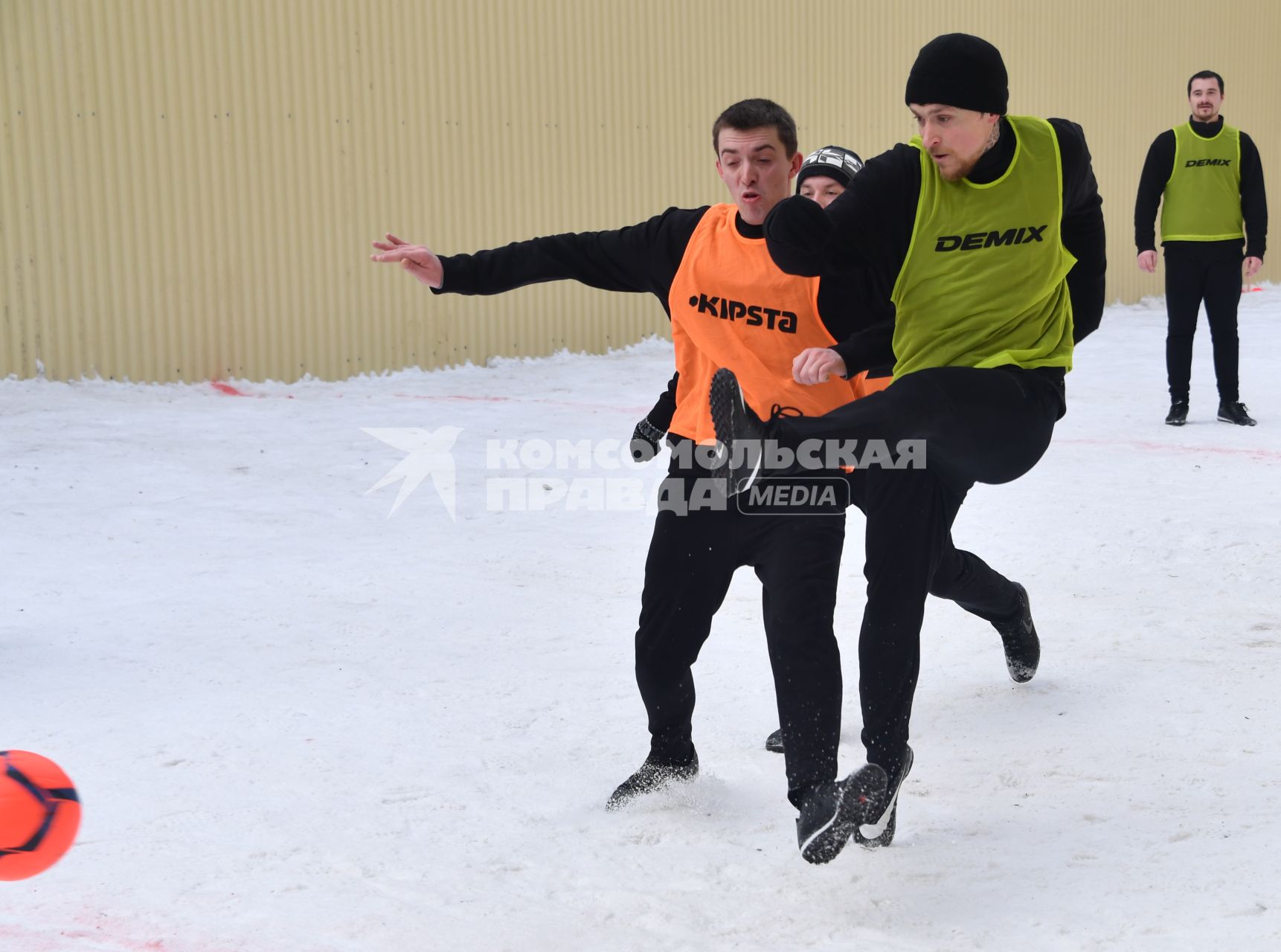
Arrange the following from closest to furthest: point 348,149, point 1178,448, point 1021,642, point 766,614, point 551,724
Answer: point 766,614
point 551,724
point 1021,642
point 1178,448
point 348,149

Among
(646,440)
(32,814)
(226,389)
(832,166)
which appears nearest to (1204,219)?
(832,166)

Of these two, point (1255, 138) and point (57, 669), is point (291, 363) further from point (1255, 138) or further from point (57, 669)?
point (1255, 138)

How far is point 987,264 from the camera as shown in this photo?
10.1 feet

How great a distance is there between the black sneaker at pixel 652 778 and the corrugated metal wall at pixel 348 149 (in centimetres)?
732

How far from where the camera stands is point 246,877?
3080mm

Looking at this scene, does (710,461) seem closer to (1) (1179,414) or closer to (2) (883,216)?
(2) (883,216)

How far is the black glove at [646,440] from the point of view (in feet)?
12.3

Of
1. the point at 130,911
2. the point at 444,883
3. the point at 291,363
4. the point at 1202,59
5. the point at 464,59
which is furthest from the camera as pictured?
Result: the point at 1202,59

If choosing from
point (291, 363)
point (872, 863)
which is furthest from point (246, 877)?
point (291, 363)

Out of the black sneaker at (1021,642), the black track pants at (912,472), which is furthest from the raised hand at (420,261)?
the black sneaker at (1021,642)

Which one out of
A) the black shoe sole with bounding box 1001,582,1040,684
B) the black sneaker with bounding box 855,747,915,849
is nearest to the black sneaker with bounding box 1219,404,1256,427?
the black shoe sole with bounding box 1001,582,1040,684

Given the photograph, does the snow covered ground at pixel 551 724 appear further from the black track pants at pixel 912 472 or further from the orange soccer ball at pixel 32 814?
the black track pants at pixel 912 472

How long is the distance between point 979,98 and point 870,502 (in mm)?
931

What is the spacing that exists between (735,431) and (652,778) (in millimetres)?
1056
